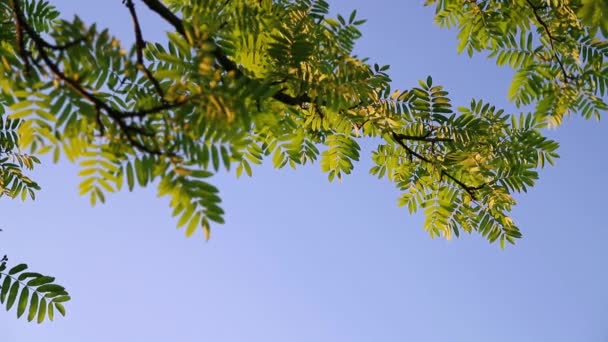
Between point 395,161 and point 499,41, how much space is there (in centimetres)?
102

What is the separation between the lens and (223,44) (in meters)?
2.75

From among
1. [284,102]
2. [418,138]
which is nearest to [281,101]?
[284,102]

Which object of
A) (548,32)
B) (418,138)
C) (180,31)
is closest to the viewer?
(180,31)

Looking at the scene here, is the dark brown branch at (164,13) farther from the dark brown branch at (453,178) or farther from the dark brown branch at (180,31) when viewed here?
the dark brown branch at (453,178)

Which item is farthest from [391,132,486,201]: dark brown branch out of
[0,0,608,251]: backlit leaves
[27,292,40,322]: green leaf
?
[27,292,40,322]: green leaf

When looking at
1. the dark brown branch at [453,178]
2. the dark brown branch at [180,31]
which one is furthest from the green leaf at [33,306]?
the dark brown branch at [453,178]

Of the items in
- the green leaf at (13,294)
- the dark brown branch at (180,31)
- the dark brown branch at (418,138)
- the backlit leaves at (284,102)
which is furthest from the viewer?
the dark brown branch at (418,138)

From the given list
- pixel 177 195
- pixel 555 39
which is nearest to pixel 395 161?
pixel 555 39

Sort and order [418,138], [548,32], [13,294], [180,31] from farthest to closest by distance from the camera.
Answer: [548,32]
[418,138]
[13,294]
[180,31]

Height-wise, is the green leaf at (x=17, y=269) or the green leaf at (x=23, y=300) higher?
the green leaf at (x=17, y=269)

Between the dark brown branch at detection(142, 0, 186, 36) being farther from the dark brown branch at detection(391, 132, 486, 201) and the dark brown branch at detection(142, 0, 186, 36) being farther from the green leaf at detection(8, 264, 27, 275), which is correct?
the green leaf at detection(8, 264, 27, 275)

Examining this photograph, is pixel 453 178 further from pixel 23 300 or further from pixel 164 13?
pixel 23 300

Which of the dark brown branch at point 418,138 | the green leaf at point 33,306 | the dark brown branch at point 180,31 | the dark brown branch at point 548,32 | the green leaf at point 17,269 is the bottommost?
the green leaf at point 33,306

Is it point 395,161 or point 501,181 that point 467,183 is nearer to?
point 501,181
